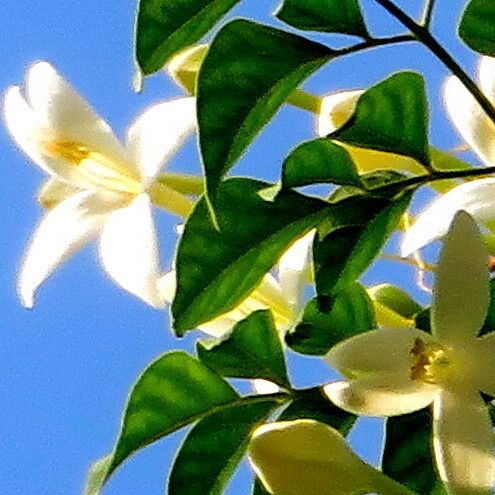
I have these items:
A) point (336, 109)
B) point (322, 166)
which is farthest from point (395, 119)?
point (336, 109)

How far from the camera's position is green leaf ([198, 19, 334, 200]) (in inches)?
19.3

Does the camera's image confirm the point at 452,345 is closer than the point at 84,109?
Yes

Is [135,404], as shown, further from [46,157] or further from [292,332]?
[46,157]

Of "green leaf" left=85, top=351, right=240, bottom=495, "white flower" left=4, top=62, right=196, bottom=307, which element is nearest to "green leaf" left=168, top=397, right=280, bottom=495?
"green leaf" left=85, top=351, right=240, bottom=495

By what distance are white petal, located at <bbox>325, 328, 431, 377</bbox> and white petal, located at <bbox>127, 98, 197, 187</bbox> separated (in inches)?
7.9

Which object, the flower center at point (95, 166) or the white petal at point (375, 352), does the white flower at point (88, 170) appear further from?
the white petal at point (375, 352)

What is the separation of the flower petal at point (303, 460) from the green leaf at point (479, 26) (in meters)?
0.17

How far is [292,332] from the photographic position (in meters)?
0.58

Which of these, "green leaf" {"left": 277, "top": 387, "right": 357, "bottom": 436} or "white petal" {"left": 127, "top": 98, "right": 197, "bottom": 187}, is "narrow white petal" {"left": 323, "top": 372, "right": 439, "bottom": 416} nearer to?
"green leaf" {"left": 277, "top": 387, "right": 357, "bottom": 436}

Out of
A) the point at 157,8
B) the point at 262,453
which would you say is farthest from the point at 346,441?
the point at 157,8

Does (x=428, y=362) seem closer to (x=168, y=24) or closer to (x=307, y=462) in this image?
(x=307, y=462)

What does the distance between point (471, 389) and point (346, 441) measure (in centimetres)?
6

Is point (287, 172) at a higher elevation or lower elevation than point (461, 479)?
higher

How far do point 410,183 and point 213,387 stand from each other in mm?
123
